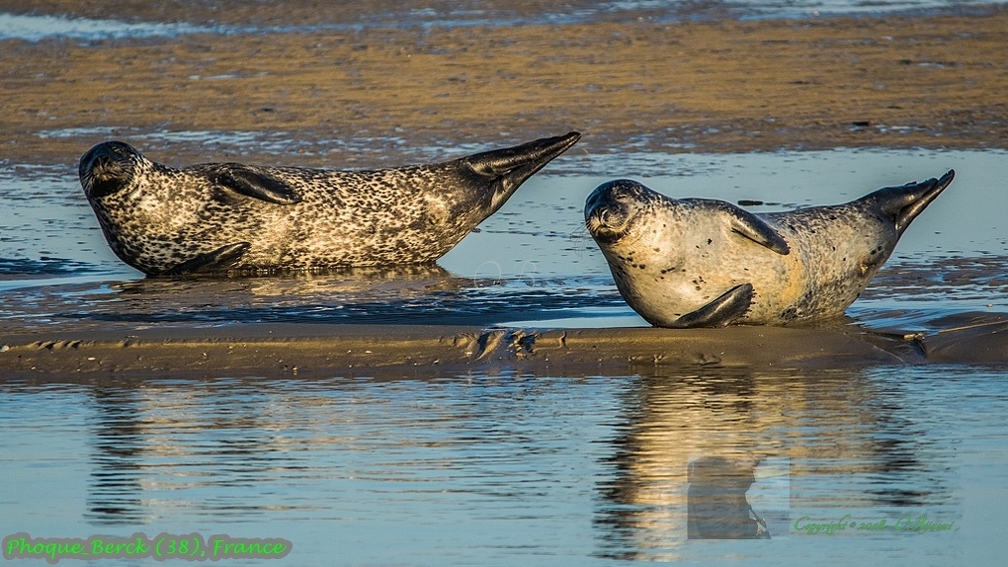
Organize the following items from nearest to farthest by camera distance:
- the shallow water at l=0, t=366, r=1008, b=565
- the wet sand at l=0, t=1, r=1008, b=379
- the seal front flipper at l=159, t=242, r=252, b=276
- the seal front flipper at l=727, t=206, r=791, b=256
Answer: the shallow water at l=0, t=366, r=1008, b=565, the seal front flipper at l=727, t=206, r=791, b=256, the seal front flipper at l=159, t=242, r=252, b=276, the wet sand at l=0, t=1, r=1008, b=379

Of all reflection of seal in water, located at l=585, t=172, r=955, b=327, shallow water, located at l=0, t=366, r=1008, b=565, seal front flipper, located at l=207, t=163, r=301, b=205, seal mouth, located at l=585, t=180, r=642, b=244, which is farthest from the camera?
seal front flipper, located at l=207, t=163, r=301, b=205

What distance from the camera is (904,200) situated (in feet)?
25.6

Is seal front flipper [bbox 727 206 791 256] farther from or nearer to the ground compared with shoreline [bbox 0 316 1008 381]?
farther from the ground

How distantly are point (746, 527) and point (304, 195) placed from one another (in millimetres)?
4796

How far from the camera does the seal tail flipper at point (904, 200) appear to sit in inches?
306

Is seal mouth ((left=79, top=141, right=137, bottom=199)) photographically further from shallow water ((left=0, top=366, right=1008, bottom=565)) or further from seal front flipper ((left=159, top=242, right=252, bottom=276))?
shallow water ((left=0, top=366, right=1008, bottom=565))

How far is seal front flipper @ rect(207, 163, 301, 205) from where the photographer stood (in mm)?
9094

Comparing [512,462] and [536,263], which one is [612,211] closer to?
[512,462]

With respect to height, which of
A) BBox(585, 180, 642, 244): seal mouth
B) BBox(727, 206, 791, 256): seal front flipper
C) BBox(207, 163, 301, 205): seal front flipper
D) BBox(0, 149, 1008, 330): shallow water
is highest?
BBox(585, 180, 642, 244): seal mouth

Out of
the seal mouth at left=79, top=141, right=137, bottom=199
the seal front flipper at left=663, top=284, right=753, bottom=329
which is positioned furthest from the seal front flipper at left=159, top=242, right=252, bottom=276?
the seal front flipper at left=663, top=284, right=753, bottom=329

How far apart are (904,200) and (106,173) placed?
3909mm

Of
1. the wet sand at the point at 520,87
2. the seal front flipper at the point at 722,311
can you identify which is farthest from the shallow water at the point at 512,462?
the wet sand at the point at 520,87

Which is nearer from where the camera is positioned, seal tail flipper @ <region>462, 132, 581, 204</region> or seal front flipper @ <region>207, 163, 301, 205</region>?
seal front flipper @ <region>207, 163, 301, 205</region>

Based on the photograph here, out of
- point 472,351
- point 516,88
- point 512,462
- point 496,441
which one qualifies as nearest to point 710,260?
point 472,351
